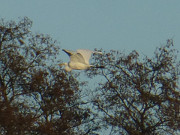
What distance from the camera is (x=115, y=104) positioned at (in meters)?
44.4

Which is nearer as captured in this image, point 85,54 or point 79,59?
point 79,59

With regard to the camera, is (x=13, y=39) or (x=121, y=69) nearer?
(x=121, y=69)

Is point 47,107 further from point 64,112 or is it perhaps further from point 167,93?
point 167,93

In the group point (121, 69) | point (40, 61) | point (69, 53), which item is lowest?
point (69, 53)

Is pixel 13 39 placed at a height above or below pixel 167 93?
above

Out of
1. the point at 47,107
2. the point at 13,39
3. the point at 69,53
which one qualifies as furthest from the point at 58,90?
the point at 69,53

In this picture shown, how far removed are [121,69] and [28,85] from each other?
19.2ft

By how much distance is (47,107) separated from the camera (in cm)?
4691

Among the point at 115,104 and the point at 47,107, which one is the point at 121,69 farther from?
the point at 47,107

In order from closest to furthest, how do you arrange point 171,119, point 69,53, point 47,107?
point 69,53, point 171,119, point 47,107

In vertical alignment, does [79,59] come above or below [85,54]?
below

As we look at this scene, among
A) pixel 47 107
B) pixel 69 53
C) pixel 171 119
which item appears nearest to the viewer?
pixel 69 53

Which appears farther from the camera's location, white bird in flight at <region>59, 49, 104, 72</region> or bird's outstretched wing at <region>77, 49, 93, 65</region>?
bird's outstretched wing at <region>77, 49, 93, 65</region>

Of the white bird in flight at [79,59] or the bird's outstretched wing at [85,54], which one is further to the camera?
the bird's outstretched wing at [85,54]
